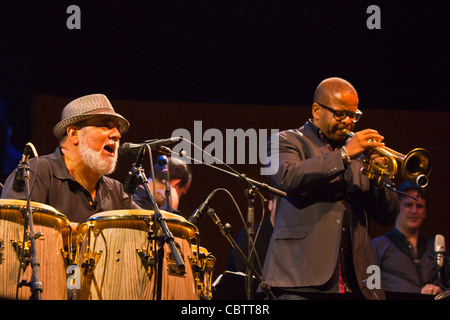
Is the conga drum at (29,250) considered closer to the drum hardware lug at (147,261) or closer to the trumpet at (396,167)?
the drum hardware lug at (147,261)

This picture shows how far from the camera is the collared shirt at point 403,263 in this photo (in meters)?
5.63

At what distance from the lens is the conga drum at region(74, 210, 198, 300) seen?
3086 mm

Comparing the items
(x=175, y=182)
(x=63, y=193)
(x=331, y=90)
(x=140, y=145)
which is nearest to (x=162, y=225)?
(x=140, y=145)

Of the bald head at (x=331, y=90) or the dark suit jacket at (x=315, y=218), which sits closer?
the dark suit jacket at (x=315, y=218)

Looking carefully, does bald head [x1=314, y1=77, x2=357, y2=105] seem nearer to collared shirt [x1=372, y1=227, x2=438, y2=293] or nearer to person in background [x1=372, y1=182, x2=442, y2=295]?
person in background [x1=372, y1=182, x2=442, y2=295]

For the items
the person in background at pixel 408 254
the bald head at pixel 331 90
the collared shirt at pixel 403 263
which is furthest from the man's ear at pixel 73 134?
the collared shirt at pixel 403 263

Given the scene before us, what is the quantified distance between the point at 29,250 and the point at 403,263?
3.78 metres

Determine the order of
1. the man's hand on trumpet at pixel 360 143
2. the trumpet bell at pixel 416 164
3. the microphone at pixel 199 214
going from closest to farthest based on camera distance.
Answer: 1. the microphone at pixel 199 214
2. the man's hand on trumpet at pixel 360 143
3. the trumpet bell at pixel 416 164

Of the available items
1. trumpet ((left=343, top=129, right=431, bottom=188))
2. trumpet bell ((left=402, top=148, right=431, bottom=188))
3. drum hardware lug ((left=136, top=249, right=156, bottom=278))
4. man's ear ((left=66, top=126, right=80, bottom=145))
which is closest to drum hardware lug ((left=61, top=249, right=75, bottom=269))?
drum hardware lug ((left=136, top=249, right=156, bottom=278))

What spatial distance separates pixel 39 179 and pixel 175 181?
189 centimetres

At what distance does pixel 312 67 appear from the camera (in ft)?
20.0

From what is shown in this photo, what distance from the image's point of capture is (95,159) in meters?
4.11

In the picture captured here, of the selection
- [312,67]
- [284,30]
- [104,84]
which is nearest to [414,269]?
[312,67]

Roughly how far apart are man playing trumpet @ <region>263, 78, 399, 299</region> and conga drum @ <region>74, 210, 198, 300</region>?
67 cm
